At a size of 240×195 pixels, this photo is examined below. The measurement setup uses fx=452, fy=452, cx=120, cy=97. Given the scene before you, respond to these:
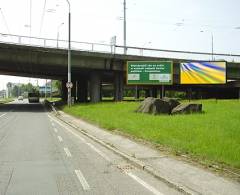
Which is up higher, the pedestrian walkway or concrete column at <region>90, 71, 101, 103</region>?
concrete column at <region>90, 71, 101, 103</region>

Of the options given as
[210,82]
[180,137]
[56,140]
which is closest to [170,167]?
[180,137]

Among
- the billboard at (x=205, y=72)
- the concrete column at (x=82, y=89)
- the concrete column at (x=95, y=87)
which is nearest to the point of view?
the billboard at (x=205, y=72)

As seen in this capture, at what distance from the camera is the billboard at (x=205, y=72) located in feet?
168

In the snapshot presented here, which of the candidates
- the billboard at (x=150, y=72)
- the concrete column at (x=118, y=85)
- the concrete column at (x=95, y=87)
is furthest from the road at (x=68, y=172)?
the concrete column at (x=118, y=85)

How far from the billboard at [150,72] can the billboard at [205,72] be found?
2419mm

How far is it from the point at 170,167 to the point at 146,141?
5414 millimetres

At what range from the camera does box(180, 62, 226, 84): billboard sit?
51.3m

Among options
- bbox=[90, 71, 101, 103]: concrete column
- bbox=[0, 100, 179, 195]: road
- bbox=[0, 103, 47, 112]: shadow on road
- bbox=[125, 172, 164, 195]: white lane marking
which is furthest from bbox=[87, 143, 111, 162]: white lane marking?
bbox=[90, 71, 101, 103]: concrete column

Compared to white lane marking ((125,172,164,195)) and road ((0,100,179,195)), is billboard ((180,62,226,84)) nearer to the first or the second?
road ((0,100,179,195))

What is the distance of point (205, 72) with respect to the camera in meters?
51.7

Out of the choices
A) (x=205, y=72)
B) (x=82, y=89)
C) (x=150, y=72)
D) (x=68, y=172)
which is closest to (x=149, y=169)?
(x=68, y=172)

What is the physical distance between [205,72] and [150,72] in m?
6.31

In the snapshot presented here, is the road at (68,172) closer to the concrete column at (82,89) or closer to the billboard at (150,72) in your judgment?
the billboard at (150,72)

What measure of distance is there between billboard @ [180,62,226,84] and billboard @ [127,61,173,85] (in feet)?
7.94
